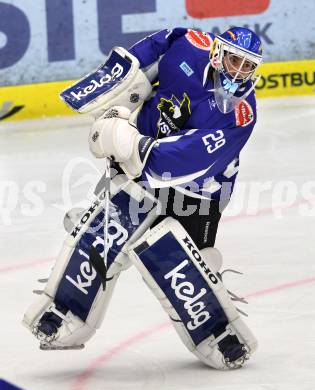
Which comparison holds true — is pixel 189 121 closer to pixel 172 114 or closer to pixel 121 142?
pixel 172 114

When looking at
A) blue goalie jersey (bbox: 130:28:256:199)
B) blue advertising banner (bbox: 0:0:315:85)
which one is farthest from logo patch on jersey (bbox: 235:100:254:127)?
blue advertising banner (bbox: 0:0:315:85)

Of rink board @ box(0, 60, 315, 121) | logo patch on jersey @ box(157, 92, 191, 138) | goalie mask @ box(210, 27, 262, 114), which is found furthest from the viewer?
rink board @ box(0, 60, 315, 121)

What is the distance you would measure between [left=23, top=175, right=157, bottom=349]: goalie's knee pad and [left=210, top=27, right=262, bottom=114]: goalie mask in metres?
0.44

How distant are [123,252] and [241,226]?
223cm

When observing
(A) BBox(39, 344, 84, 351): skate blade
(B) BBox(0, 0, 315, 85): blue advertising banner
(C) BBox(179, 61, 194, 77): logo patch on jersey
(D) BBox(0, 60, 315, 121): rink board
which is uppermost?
(C) BBox(179, 61, 194, 77): logo patch on jersey

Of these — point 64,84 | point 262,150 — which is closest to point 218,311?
point 262,150

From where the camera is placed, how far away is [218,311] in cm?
427

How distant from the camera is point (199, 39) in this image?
4.41 meters

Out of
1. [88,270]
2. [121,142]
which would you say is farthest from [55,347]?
[121,142]

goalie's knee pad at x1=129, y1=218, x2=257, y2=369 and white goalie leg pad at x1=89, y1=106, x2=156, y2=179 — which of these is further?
goalie's knee pad at x1=129, y1=218, x2=257, y2=369

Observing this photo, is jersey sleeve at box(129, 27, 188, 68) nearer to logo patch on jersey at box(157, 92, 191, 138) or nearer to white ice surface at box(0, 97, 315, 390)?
logo patch on jersey at box(157, 92, 191, 138)

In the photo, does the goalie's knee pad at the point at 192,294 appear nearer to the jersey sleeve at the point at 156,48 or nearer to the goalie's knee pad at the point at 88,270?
the goalie's knee pad at the point at 88,270

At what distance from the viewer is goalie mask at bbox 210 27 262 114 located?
4.11 m

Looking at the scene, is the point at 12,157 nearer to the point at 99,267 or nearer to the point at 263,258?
the point at 263,258
